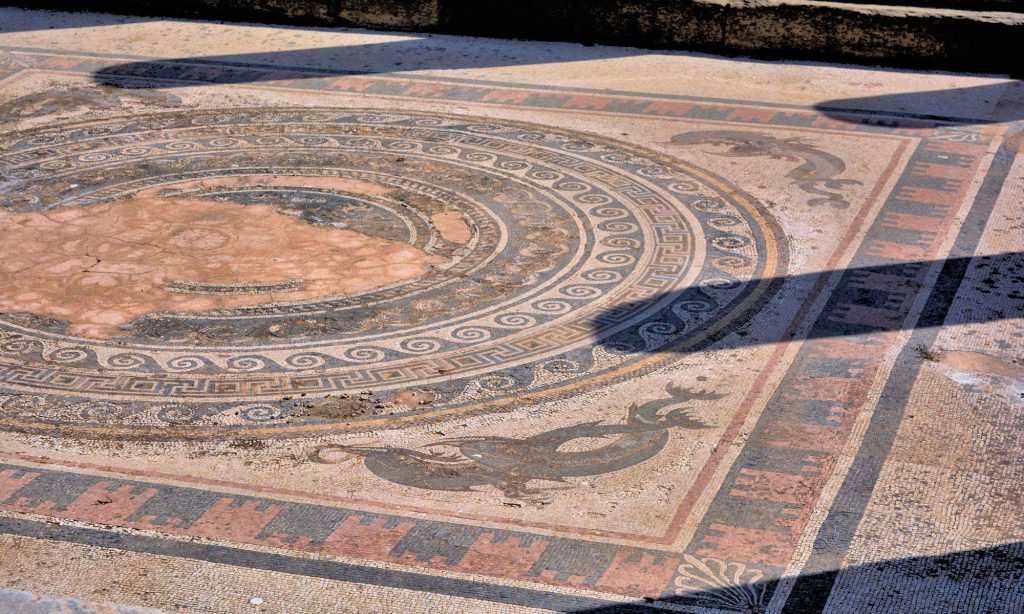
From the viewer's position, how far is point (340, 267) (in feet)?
19.6

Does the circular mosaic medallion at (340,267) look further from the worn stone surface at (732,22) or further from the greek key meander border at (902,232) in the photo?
the worn stone surface at (732,22)

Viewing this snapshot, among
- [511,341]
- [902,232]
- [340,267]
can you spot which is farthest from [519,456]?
[902,232]

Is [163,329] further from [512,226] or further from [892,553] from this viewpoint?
[892,553]

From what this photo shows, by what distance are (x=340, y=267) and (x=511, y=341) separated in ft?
3.47

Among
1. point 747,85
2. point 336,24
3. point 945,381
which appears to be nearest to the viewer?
point 945,381

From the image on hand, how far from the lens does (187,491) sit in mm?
4230

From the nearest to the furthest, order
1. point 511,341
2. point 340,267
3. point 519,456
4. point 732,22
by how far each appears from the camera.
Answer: point 519,456 < point 511,341 < point 340,267 < point 732,22

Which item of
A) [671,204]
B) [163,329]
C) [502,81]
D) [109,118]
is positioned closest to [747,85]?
[502,81]

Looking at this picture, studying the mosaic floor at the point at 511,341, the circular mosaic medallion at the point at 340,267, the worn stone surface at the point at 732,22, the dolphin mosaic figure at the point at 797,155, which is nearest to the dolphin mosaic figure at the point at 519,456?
the mosaic floor at the point at 511,341

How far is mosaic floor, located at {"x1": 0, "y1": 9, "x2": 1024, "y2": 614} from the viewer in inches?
152

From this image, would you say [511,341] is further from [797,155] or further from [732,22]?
[732,22]

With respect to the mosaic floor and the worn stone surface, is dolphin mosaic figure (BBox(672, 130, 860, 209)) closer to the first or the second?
the mosaic floor

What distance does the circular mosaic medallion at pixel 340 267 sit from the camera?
4926 millimetres

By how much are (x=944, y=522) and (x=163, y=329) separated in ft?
9.76
